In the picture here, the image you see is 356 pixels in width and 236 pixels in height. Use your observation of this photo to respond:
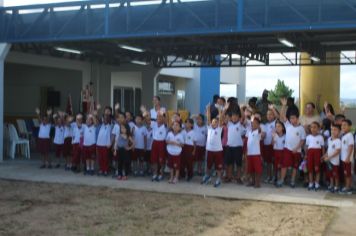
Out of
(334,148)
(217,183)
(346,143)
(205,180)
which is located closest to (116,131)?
(205,180)

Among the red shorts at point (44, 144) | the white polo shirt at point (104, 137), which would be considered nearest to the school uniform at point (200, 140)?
the white polo shirt at point (104, 137)

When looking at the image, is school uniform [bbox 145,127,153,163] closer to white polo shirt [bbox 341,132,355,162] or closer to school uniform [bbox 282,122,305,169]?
school uniform [bbox 282,122,305,169]

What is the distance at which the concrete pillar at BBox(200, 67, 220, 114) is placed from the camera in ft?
109

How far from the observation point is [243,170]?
39.4 feet

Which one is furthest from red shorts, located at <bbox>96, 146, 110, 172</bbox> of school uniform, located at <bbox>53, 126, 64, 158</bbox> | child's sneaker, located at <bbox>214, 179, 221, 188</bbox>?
child's sneaker, located at <bbox>214, 179, 221, 188</bbox>

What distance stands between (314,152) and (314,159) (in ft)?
0.47

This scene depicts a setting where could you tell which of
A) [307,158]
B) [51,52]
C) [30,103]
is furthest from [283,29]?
[30,103]

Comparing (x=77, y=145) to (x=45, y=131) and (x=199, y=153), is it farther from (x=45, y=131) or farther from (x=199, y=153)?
(x=199, y=153)

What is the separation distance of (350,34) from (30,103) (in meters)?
Answer: 13.8

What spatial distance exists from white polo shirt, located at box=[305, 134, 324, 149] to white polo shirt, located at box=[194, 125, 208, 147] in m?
2.53

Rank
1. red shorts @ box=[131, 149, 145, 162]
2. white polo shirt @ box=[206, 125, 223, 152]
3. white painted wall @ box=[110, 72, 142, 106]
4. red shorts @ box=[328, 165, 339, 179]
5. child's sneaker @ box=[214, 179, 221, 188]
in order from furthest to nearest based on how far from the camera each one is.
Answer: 1. white painted wall @ box=[110, 72, 142, 106]
2. red shorts @ box=[131, 149, 145, 162]
3. white polo shirt @ box=[206, 125, 223, 152]
4. child's sneaker @ box=[214, 179, 221, 188]
5. red shorts @ box=[328, 165, 339, 179]

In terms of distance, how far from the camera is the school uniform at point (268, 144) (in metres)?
11.3

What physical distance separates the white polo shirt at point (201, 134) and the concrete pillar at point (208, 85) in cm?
2085

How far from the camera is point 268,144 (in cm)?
1141
